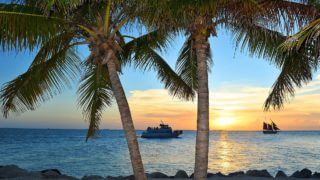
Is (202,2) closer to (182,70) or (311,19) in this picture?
(311,19)

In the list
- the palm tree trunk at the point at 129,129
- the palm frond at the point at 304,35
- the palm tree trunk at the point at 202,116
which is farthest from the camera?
the palm tree trunk at the point at 129,129

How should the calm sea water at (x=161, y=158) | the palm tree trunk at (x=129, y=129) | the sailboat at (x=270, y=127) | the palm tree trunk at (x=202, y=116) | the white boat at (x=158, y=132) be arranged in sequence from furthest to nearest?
the white boat at (x=158, y=132) < the sailboat at (x=270, y=127) < the calm sea water at (x=161, y=158) < the palm tree trunk at (x=129, y=129) < the palm tree trunk at (x=202, y=116)

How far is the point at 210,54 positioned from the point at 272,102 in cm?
264

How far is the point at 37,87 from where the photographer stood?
424 inches

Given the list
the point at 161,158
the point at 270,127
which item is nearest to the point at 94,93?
the point at 161,158

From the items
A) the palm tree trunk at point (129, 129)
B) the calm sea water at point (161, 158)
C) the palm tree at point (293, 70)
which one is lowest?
the calm sea water at point (161, 158)

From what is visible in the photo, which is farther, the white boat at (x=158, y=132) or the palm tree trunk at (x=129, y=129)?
the white boat at (x=158, y=132)

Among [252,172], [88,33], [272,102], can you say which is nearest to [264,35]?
[272,102]

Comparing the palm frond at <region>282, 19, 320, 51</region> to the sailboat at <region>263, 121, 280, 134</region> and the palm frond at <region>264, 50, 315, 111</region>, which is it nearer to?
the palm frond at <region>264, 50, 315, 111</region>

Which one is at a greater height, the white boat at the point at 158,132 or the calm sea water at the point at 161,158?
the white boat at the point at 158,132

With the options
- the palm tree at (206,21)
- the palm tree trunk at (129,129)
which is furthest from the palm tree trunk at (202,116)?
the palm tree trunk at (129,129)

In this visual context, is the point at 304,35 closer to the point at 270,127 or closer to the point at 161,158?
the point at 161,158

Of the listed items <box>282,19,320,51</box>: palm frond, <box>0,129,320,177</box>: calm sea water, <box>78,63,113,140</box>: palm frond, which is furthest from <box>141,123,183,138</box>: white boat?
<box>282,19,320,51</box>: palm frond

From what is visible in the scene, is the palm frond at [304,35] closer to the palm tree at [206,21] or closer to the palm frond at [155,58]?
the palm tree at [206,21]
